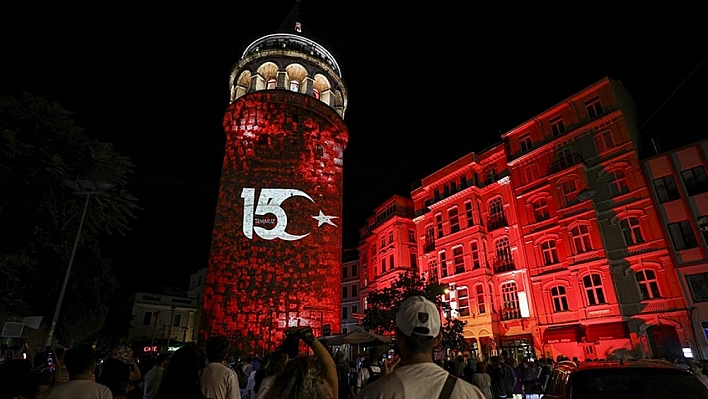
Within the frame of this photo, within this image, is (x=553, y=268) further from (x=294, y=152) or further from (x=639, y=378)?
(x=639, y=378)

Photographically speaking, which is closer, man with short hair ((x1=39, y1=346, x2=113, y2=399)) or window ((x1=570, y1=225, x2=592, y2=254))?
man with short hair ((x1=39, y1=346, x2=113, y2=399))

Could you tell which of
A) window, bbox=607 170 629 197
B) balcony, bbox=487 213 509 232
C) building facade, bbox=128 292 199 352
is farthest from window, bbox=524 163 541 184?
building facade, bbox=128 292 199 352

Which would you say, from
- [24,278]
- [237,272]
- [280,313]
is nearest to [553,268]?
[280,313]

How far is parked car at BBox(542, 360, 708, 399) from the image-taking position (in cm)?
379

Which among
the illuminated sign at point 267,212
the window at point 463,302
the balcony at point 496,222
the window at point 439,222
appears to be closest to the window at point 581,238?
the balcony at point 496,222

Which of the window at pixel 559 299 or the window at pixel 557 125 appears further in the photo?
the window at pixel 557 125

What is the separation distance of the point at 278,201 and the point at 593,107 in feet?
71.6

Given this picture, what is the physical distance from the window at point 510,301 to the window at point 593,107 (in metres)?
12.6

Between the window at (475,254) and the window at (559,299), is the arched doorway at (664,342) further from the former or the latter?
the window at (475,254)

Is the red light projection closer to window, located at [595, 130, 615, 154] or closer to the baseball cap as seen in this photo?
window, located at [595, 130, 615, 154]

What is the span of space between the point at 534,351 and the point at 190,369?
81.9 feet

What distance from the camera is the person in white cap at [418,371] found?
1.81 meters

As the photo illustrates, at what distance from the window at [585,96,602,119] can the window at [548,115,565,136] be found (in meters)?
1.72

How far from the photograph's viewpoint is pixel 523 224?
26.0m
